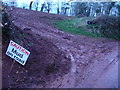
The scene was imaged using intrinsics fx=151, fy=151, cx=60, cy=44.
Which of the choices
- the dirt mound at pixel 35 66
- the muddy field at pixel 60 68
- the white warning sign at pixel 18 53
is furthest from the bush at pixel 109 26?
the white warning sign at pixel 18 53

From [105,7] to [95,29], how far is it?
13.3 ft

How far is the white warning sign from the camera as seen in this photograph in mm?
3586

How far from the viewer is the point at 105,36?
731cm

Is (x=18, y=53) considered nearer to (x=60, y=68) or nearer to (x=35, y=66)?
(x=35, y=66)

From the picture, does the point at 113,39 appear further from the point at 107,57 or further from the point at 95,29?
the point at 107,57

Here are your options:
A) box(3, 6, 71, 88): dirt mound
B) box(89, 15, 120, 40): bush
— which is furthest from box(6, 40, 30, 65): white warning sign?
box(89, 15, 120, 40): bush

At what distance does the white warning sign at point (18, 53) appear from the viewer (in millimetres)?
3586

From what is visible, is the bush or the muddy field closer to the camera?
the muddy field

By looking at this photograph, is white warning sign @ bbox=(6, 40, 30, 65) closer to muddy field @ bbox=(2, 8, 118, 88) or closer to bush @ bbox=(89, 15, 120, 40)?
muddy field @ bbox=(2, 8, 118, 88)

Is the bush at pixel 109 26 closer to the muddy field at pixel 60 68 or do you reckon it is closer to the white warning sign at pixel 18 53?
the muddy field at pixel 60 68

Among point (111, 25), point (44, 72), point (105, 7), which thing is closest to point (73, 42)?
point (111, 25)

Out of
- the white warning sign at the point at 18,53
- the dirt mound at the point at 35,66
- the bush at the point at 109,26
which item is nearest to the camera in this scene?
the dirt mound at the point at 35,66

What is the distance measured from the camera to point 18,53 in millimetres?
3596

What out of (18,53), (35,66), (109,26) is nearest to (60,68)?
(35,66)
